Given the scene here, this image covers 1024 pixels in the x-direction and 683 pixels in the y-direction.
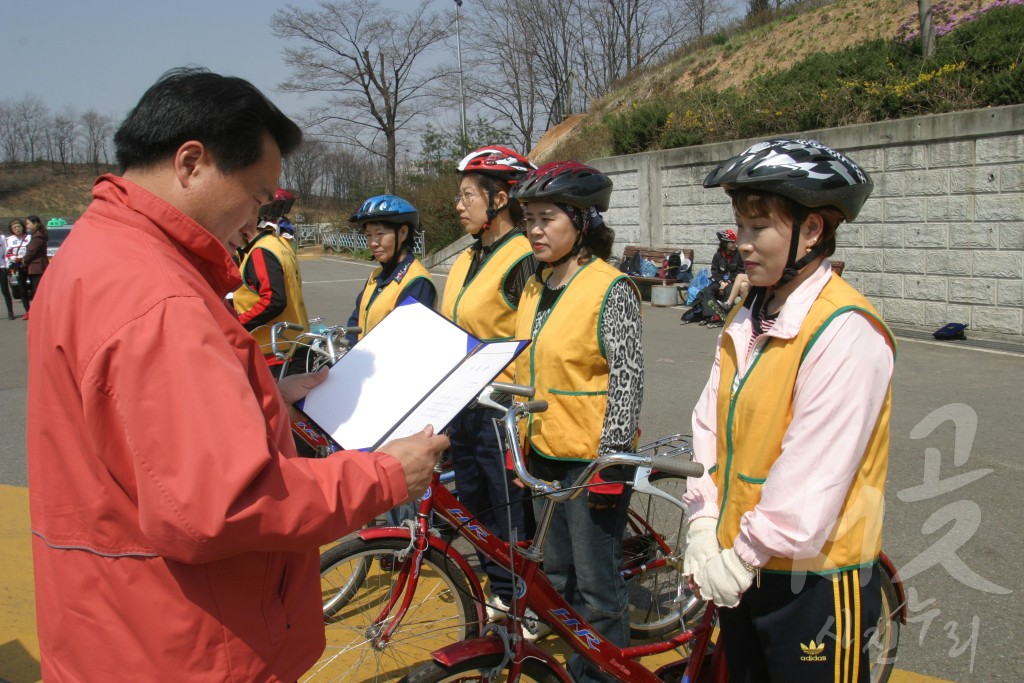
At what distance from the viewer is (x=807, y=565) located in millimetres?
2004

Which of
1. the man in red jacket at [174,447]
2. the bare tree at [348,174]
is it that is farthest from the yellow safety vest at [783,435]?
the bare tree at [348,174]

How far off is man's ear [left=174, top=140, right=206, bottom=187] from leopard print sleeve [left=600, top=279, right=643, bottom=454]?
5.80 feet

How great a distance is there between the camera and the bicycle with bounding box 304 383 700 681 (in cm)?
319

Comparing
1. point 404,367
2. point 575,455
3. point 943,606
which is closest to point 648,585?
point 575,455

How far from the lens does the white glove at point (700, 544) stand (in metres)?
2.16

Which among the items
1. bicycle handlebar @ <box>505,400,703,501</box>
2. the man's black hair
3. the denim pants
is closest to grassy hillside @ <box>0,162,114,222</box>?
the denim pants

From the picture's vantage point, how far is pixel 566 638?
274 centimetres

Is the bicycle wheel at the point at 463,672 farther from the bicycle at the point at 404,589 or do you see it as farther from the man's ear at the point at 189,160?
the man's ear at the point at 189,160

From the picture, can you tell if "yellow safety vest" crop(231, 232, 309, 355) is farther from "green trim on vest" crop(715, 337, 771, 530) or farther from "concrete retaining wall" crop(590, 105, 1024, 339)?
"concrete retaining wall" crop(590, 105, 1024, 339)

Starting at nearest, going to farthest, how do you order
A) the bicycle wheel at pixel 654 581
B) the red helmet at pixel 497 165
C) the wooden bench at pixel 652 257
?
the bicycle wheel at pixel 654 581 → the red helmet at pixel 497 165 → the wooden bench at pixel 652 257

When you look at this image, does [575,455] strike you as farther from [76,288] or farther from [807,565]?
[76,288]

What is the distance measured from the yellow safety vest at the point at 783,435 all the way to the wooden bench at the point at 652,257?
41.8 feet

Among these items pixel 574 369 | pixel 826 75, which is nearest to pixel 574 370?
pixel 574 369

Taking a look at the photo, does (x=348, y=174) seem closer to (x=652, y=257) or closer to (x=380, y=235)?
(x=652, y=257)
